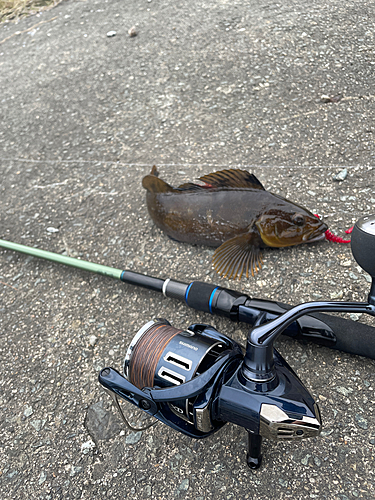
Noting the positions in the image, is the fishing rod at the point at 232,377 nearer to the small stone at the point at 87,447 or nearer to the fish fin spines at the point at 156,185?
the small stone at the point at 87,447

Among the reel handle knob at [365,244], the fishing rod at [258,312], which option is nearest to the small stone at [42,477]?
the fishing rod at [258,312]

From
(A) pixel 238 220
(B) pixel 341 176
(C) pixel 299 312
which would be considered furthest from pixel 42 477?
(B) pixel 341 176

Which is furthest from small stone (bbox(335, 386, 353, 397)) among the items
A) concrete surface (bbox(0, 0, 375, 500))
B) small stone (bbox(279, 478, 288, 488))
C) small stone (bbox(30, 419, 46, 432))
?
small stone (bbox(30, 419, 46, 432))

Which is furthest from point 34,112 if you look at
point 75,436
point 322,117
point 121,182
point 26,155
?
point 75,436

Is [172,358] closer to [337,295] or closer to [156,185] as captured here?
[337,295]

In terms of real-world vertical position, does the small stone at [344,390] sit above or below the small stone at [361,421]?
above

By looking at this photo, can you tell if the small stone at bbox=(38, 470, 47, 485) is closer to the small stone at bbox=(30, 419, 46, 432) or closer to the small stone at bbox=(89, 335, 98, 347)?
the small stone at bbox=(30, 419, 46, 432)

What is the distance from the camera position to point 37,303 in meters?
2.51

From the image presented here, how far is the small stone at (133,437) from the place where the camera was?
1.76m

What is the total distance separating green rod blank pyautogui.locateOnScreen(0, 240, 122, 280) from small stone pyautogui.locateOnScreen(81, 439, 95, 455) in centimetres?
92

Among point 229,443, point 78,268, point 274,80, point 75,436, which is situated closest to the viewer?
point 229,443

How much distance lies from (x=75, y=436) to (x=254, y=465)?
2.80 feet

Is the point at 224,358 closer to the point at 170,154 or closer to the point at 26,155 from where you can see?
the point at 170,154

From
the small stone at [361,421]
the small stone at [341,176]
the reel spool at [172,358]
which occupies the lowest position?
the small stone at [361,421]
